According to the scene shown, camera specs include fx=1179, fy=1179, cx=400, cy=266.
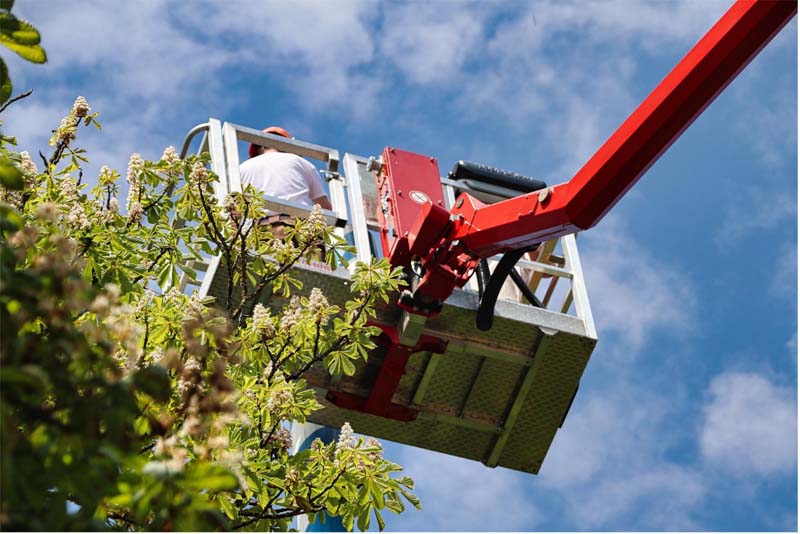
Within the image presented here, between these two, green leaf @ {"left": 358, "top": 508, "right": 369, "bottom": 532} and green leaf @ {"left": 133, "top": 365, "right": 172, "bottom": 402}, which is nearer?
green leaf @ {"left": 133, "top": 365, "right": 172, "bottom": 402}

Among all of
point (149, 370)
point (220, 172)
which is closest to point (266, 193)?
point (220, 172)

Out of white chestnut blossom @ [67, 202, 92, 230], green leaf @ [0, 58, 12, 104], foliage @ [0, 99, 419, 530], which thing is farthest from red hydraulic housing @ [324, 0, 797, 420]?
green leaf @ [0, 58, 12, 104]

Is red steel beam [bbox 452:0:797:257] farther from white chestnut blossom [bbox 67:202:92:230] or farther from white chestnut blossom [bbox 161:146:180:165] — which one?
white chestnut blossom [bbox 67:202:92:230]

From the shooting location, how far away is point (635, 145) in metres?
8.36

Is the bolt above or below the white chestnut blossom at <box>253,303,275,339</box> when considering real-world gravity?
above

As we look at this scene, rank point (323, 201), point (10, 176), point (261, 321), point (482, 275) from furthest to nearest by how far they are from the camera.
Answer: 1. point (323, 201)
2. point (482, 275)
3. point (261, 321)
4. point (10, 176)

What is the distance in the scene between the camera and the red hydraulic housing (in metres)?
7.79

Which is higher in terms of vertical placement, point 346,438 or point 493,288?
point 493,288

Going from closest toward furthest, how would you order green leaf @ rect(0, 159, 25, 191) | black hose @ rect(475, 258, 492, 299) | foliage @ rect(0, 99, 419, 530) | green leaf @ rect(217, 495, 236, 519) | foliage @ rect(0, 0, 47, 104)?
foliage @ rect(0, 99, 419, 530) < green leaf @ rect(0, 159, 25, 191) < foliage @ rect(0, 0, 47, 104) < green leaf @ rect(217, 495, 236, 519) < black hose @ rect(475, 258, 492, 299)

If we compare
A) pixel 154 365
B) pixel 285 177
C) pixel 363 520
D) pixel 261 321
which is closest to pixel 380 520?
pixel 363 520

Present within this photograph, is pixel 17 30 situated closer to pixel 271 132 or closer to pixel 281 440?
pixel 281 440

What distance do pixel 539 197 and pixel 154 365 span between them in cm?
580

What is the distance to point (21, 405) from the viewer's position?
2.85m

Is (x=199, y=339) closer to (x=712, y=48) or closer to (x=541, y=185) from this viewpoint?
(x=712, y=48)
